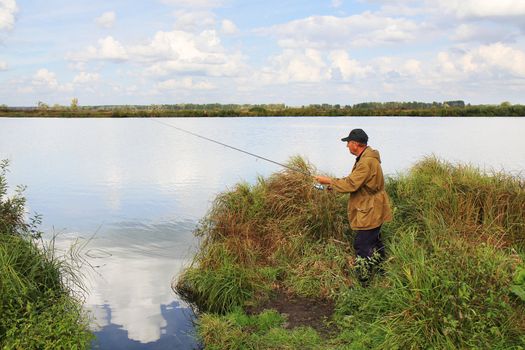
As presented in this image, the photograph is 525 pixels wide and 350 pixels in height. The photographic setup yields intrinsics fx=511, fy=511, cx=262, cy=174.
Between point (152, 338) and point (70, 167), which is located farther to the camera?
A: point (70, 167)

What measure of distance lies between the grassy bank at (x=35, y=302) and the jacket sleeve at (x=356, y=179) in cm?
344

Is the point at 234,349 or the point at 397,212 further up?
the point at 397,212

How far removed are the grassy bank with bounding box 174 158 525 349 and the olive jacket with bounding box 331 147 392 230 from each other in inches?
16.0

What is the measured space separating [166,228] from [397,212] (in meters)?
7.16

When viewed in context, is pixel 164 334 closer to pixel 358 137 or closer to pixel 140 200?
pixel 358 137

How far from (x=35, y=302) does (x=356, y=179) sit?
4031 mm

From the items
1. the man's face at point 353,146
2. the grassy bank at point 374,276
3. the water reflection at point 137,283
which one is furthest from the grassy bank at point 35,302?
the man's face at point 353,146

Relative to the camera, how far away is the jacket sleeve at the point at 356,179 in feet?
21.0

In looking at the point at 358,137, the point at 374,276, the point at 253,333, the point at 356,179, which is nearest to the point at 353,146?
the point at 358,137

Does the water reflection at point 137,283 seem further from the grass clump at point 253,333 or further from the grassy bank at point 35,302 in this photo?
the grassy bank at point 35,302

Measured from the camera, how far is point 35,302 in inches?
225

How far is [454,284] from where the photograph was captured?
486 centimetres

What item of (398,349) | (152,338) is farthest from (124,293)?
(398,349)

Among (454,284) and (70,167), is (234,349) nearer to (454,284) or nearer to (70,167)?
(454,284)
